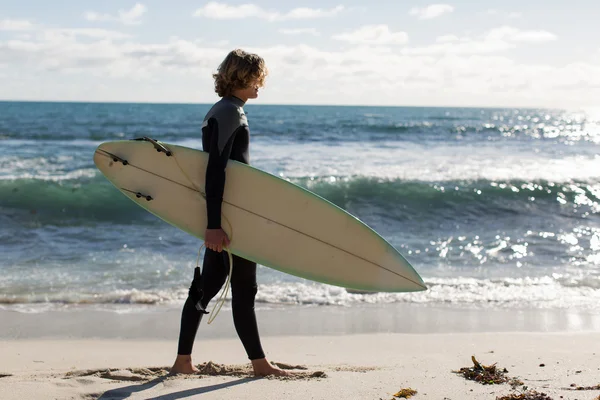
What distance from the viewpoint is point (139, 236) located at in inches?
279

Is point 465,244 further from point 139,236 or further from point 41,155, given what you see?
point 41,155

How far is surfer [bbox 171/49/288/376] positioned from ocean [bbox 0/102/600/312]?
5.89 feet

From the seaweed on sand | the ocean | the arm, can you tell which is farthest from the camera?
the ocean

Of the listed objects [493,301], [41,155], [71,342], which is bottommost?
[71,342]

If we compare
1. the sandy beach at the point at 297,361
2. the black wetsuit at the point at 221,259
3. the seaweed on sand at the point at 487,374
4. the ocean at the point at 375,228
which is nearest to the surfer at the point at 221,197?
the black wetsuit at the point at 221,259

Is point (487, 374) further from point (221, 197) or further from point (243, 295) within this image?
point (221, 197)

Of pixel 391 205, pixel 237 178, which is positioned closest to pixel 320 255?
pixel 237 178

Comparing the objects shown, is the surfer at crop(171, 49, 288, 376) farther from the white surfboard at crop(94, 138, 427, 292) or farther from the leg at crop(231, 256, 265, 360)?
the white surfboard at crop(94, 138, 427, 292)

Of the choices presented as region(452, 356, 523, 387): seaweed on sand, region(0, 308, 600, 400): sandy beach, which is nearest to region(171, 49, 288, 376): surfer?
region(0, 308, 600, 400): sandy beach

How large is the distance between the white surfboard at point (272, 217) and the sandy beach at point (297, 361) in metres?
0.45

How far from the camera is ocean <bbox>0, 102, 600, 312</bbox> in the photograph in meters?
4.82

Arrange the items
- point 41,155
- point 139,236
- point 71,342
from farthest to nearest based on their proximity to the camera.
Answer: point 41,155
point 139,236
point 71,342

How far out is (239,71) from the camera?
2.60m

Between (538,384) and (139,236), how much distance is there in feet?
17.0
